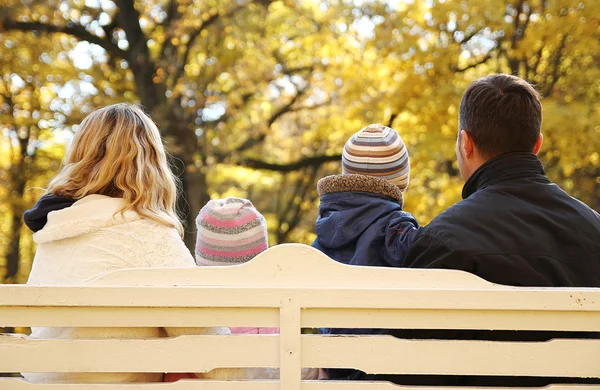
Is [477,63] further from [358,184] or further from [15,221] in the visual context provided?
[15,221]

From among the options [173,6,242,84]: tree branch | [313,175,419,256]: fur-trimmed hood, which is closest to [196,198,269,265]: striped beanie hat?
[313,175,419,256]: fur-trimmed hood

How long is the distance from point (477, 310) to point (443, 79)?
5.40m

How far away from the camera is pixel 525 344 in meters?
1.80

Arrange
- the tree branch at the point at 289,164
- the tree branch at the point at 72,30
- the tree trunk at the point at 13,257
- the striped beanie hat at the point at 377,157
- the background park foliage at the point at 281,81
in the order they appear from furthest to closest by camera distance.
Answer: the tree trunk at the point at 13,257 → the tree branch at the point at 289,164 → the tree branch at the point at 72,30 → the background park foliage at the point at 281,81 → the striped beanie hat at the point at 377,157

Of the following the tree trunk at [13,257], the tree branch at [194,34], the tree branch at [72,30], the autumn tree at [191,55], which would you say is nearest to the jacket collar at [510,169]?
the autumn tree at [191,55]

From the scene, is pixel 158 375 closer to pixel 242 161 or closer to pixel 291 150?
pixel 242 161

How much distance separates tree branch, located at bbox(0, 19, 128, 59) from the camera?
30.6ft

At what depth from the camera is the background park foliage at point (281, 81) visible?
22.3ft

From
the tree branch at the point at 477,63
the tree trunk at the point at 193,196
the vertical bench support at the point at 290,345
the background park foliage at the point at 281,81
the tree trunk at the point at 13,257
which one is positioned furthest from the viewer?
the tree trunk at the point at 13,257

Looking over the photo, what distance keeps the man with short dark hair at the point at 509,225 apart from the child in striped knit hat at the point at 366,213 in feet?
0.38

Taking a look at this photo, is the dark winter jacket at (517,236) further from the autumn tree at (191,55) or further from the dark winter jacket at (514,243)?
the autumn tree at (191,55)

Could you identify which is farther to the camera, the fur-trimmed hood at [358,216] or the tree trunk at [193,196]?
the tree trunk at [193,196]

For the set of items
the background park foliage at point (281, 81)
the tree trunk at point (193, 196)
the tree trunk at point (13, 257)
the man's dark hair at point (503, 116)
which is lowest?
the tree trunk at point (13, 257)

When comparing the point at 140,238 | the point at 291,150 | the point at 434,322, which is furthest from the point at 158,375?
the point at 291,150
